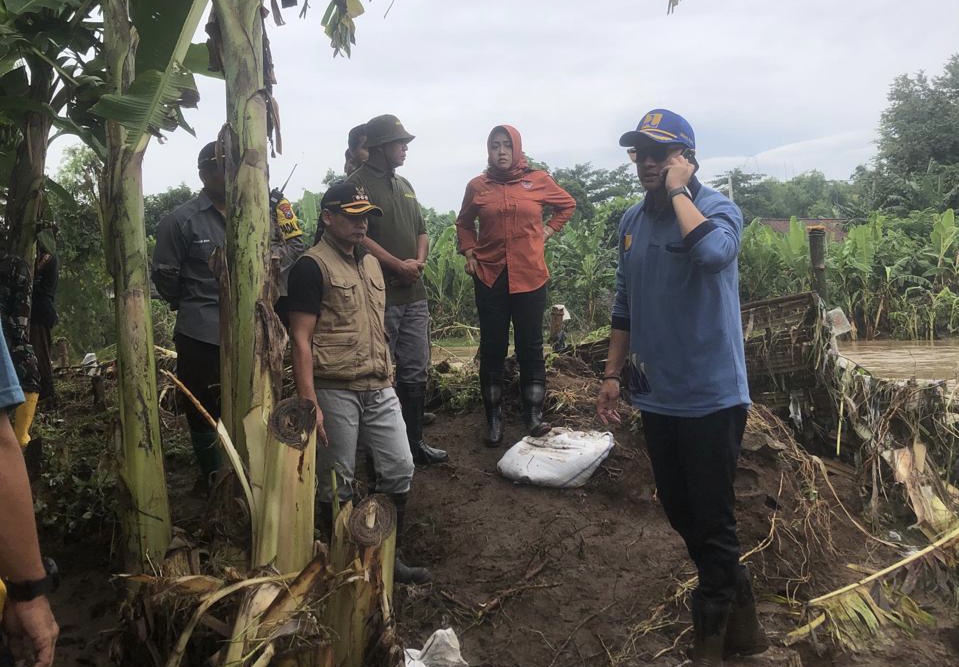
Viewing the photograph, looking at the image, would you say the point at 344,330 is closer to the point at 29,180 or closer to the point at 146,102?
the point at 146,102

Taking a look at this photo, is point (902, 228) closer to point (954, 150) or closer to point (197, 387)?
point (954, 150)

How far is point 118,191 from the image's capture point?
9.87 feet

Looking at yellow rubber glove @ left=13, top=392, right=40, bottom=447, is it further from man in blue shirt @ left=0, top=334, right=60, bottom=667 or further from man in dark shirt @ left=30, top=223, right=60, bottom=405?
man in blue shirt @ left=0, top=334, right=60, bottom=667

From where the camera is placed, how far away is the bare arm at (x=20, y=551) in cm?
143

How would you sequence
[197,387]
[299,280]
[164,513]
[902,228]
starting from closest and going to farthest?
[164,513]
[299,280]
[197,387]
[902,228]

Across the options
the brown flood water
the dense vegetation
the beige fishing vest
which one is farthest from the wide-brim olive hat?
the brown flood water

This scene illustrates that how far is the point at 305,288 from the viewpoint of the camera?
3189mm

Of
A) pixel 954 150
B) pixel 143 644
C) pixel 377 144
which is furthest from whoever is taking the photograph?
pixel 954 150

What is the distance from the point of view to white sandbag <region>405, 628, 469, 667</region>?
287cm

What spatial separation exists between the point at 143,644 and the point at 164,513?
69cm

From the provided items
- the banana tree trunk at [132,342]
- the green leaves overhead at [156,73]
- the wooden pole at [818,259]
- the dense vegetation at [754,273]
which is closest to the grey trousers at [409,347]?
the banana tree trunk at [132,342]

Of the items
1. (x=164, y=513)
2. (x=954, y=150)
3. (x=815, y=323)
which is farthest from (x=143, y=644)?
(x=954, y=150)

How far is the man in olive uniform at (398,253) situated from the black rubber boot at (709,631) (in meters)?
2.07

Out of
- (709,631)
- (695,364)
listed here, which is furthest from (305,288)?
(709,631)
